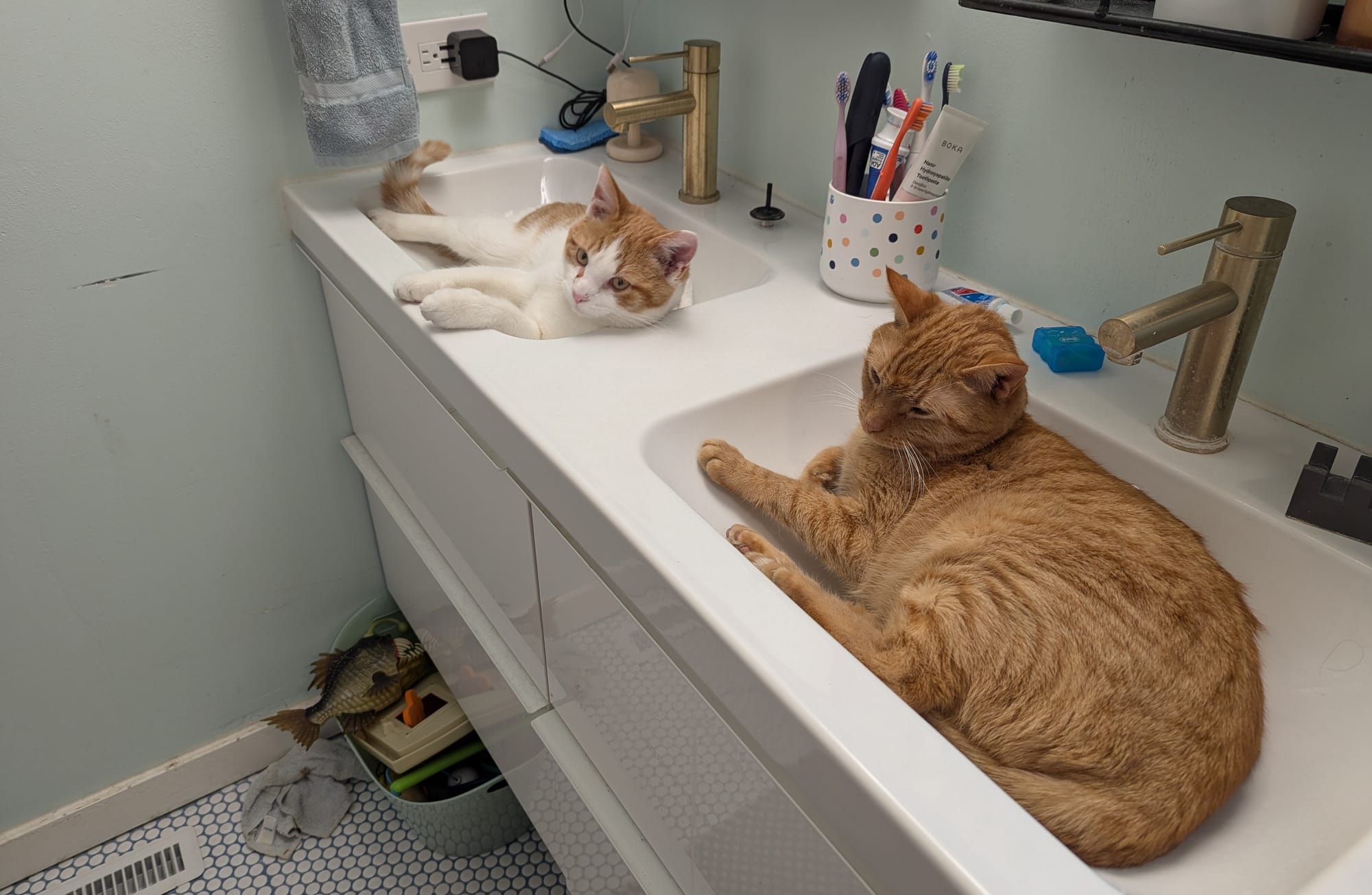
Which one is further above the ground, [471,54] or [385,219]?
[471,54]

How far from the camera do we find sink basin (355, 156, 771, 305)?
128cm

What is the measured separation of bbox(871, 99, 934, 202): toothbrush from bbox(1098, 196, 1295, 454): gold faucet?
1.08 ft

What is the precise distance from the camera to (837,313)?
3.53 ft

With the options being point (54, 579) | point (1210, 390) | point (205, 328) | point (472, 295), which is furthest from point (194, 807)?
point (1210, 390)

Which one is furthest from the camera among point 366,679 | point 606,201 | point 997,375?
point 366,679

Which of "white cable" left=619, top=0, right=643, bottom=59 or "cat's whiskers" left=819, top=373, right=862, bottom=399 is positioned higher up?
"white cable" left=619, top=0, right=643, bottom=59

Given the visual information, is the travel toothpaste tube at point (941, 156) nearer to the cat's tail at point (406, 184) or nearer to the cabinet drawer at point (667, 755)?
the cabinet drawer at point (667, 755)

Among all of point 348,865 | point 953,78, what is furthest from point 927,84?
point 348,865

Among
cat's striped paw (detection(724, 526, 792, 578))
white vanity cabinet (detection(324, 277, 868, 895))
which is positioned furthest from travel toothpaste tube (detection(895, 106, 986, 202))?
white vanity cabinet (detection(324, 277, 868, 895))

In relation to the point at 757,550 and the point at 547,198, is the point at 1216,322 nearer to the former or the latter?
the point at 757,550

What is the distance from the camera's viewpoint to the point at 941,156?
99 cm

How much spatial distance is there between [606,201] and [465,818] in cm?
105

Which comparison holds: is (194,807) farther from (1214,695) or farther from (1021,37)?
(1021,37)

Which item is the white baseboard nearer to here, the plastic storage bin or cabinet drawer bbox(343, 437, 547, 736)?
the plastic storage bin
